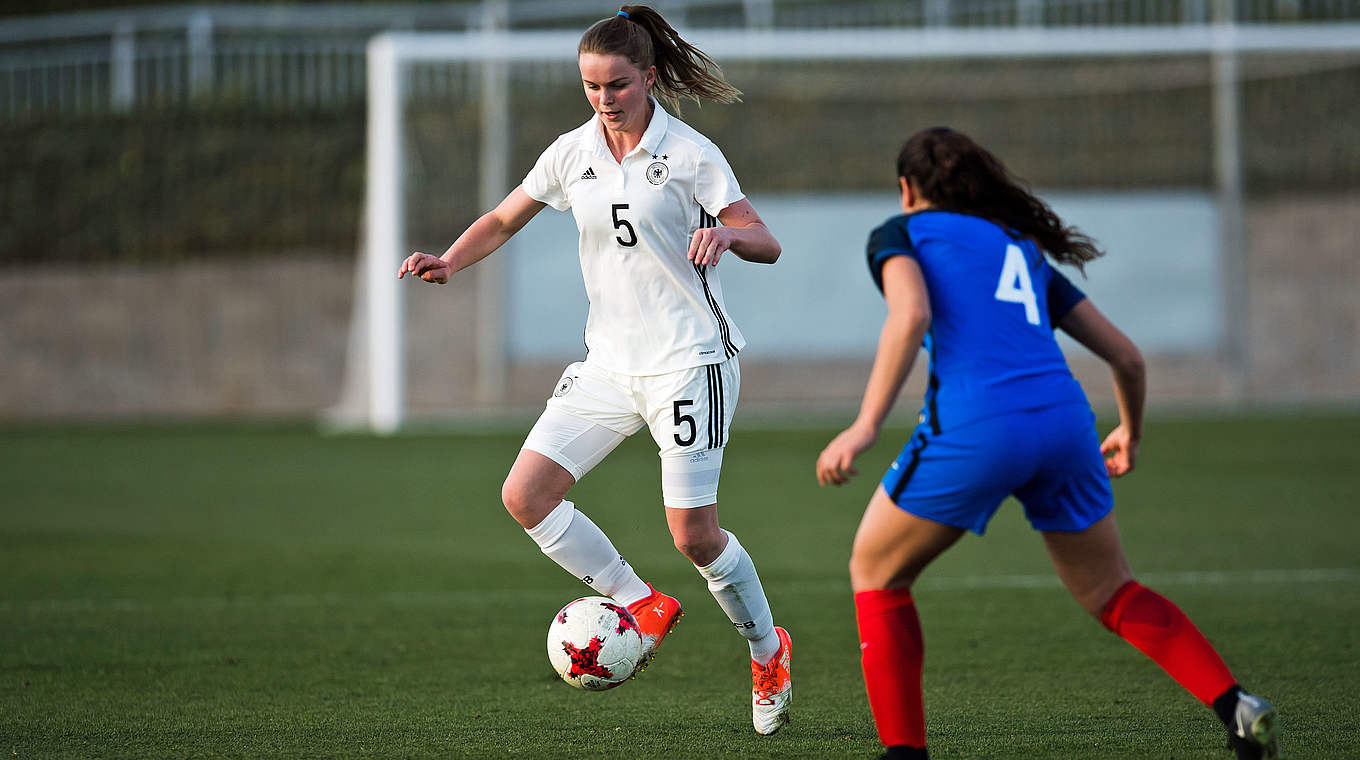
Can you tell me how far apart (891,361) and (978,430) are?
0.87ft

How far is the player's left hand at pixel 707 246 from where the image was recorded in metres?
3.83

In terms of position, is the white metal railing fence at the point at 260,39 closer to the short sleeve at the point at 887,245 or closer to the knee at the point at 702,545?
the knee at the point at 702,545

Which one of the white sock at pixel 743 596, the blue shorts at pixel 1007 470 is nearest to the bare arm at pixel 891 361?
the blue shorts at pixel 1007 470

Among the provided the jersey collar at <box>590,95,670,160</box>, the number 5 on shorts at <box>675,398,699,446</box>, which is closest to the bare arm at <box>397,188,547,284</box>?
the jersey collar at <box>590,95,670,160</box>

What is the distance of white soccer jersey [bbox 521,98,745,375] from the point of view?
4324mm

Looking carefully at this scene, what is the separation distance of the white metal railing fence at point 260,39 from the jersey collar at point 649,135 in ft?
48.1

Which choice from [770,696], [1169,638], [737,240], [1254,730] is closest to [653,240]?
[737,240]

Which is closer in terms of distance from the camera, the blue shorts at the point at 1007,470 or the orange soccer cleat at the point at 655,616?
the blue shorts at the point at 1007,470

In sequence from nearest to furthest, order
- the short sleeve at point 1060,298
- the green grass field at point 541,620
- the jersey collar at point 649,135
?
1. the short sleeve at point 1060,298
2. the green grass field at point 541,620
3. the jersey collar at point 649,135

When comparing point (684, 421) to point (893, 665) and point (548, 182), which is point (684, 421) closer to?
point (548, 182)

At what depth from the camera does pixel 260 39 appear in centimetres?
2016

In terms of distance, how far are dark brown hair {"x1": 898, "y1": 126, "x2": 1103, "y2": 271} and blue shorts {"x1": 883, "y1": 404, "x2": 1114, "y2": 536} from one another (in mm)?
446

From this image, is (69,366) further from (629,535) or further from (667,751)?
(667,751)

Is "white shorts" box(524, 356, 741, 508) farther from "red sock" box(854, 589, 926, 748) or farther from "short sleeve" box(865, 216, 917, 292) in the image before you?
"short sleeve" box(865, 216, 917, 292)
